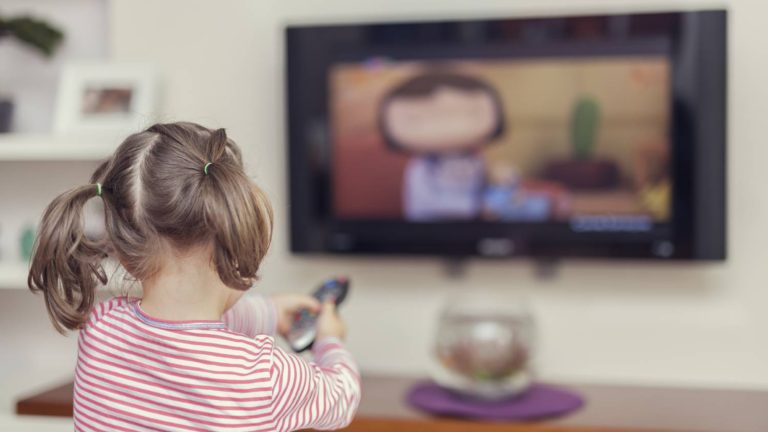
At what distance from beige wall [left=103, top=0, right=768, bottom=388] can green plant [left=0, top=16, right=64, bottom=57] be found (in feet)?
0.65

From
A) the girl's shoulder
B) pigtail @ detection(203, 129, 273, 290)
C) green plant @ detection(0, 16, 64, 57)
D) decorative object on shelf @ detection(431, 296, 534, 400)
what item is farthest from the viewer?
green plant @ detection(0, 16, 64, 57)

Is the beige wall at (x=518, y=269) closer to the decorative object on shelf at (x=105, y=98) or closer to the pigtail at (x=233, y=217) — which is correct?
the decorative object on shelf at (x=105, y=98)

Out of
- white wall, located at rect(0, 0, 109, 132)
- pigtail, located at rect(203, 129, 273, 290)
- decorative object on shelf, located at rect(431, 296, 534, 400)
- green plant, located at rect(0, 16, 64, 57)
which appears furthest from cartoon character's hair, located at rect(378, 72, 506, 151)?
pigtail, located at rect(203, 129, 273, 290)

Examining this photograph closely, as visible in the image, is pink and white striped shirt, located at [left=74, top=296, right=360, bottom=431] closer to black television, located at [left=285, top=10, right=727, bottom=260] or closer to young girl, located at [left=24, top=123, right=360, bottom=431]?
young girl, located at [left=24, top=123, right=360, bottom=431]

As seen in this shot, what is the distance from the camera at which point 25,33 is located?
8.93 feet

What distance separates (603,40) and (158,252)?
1446mm

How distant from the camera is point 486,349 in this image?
→ 7.57 ft

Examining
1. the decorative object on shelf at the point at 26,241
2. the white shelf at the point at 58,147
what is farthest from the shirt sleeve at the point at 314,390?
the decorative object on shelf at the point at 26,241

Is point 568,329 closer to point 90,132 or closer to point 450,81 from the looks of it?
point 450,81

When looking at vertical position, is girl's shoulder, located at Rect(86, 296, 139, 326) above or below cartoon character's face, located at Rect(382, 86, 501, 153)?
below

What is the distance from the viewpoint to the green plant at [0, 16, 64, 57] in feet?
8.88

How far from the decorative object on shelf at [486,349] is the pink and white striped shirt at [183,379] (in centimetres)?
100

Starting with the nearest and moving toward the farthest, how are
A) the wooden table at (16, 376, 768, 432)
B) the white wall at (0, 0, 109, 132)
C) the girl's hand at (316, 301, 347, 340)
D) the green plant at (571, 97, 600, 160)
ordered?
the girl's hand at (316, 301, 347, 340) → the wooden table at (16, 376, 768, 432) → the green plant at (571, 97, 600, 160) → the white wall at (0, 0, 109, 132)

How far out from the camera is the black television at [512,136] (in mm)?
2348
